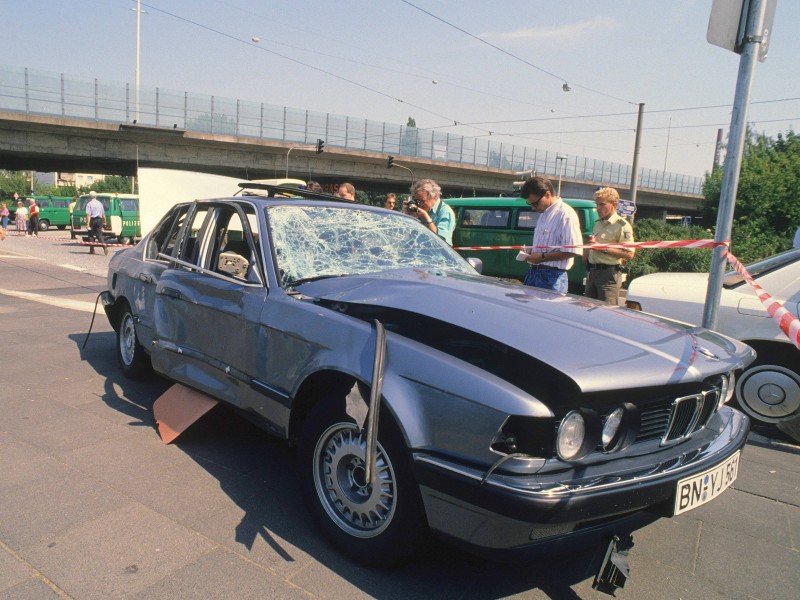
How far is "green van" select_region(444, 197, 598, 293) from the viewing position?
46.9 ft

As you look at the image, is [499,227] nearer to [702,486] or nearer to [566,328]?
[566,328]

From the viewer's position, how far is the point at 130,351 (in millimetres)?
5254

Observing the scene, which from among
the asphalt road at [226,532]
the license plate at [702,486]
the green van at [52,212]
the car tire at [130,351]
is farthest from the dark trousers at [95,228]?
the license plate at [702,486]

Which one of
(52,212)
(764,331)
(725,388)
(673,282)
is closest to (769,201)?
(673,282)

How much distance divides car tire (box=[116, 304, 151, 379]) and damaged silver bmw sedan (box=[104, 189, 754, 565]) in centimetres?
170

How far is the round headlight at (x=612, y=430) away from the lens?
2.26 metres

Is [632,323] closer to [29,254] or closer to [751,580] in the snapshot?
[751,580]

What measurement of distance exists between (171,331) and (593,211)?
11.5 meters

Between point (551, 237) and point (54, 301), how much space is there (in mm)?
8282

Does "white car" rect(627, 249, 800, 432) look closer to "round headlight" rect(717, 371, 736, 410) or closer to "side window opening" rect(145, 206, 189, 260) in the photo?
"round headlight" rect(717, 371, 736, 410)

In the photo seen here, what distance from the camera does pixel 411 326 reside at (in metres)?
2.54

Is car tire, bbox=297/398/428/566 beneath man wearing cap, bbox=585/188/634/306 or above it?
beneath

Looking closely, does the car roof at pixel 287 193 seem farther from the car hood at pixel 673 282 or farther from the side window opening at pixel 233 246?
the car hood at pixel 673 282

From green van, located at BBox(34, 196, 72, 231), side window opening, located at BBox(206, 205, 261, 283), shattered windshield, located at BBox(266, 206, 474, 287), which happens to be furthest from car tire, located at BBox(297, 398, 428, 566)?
green van, located at BBox(34, 196, 72, 231)
